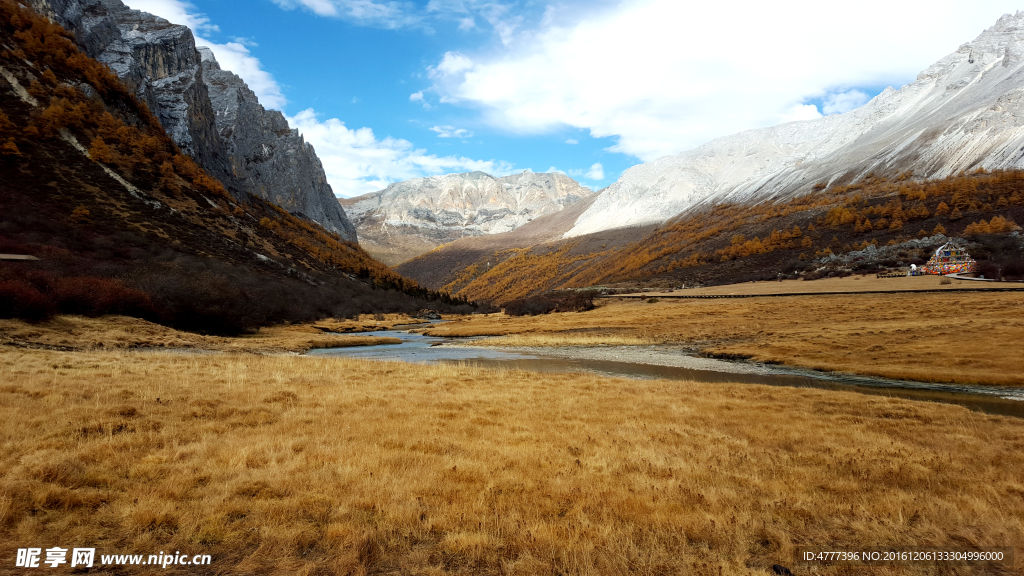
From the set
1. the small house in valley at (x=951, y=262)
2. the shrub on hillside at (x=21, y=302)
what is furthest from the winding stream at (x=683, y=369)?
the small house in valley at (x=951, y=262)

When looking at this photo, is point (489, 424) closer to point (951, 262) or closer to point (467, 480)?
point (467, 480)

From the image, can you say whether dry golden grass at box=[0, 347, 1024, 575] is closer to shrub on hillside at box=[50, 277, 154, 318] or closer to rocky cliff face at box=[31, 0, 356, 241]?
shrub on hillside at box=[50, 277, 154, 318]

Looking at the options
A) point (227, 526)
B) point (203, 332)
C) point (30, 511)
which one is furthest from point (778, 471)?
point (203, 332)

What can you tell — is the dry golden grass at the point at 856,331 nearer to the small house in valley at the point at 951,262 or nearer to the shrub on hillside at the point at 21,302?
the small house in valley at the point at 951,262

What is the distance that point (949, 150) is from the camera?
436 feet

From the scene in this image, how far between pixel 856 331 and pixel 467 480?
134 feet

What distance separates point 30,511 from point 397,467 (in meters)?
4.94

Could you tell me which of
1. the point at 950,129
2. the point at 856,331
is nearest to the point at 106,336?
the point at 856,331

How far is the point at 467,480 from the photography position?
8.09 meters

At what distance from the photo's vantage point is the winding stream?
20.9 m

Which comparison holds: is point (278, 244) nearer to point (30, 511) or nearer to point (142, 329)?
point (142, 329)

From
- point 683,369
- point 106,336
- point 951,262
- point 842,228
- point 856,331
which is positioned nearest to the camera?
point 106,336

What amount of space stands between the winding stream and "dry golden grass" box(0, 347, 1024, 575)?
8075 mm

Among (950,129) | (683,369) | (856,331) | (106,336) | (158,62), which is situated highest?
(158,62)
